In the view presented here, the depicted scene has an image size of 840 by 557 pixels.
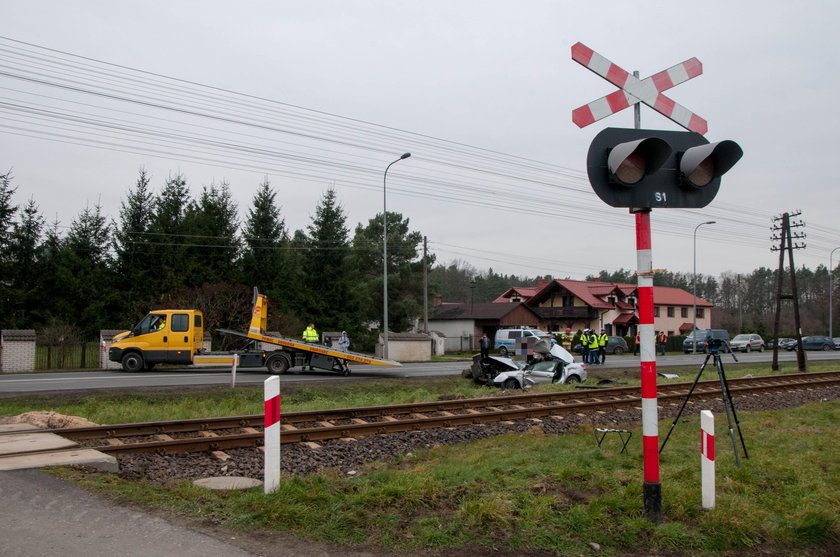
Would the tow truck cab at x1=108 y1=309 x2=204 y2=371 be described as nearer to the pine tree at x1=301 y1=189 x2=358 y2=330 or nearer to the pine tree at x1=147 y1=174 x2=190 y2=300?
the pine tree at x1=147 y1=174 x2=190 y2=300

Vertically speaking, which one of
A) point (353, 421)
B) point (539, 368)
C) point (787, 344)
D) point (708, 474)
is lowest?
point (787, 344)

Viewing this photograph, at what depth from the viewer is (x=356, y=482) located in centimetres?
670

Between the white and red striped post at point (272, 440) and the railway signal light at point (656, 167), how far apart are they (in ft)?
11.4

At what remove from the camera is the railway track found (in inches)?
364

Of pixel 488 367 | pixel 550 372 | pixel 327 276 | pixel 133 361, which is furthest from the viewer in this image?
pixel 327 276

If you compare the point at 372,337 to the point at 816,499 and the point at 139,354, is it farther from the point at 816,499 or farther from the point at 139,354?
the point at 816,499

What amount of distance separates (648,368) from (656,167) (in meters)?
1.61

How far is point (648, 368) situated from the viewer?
5215 mm

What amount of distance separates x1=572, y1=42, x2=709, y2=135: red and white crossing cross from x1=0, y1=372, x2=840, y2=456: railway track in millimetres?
6686

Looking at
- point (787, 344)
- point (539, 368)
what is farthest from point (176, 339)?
point (787, 344)

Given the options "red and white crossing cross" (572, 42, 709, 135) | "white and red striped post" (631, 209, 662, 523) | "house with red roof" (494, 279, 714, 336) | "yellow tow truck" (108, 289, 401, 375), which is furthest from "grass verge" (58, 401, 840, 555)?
"house with red roof" (494, 279, 714, 336)

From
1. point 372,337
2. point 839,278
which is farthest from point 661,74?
point 839,278

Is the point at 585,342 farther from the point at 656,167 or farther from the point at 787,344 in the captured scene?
the point at 787,344

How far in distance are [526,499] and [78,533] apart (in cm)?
358
